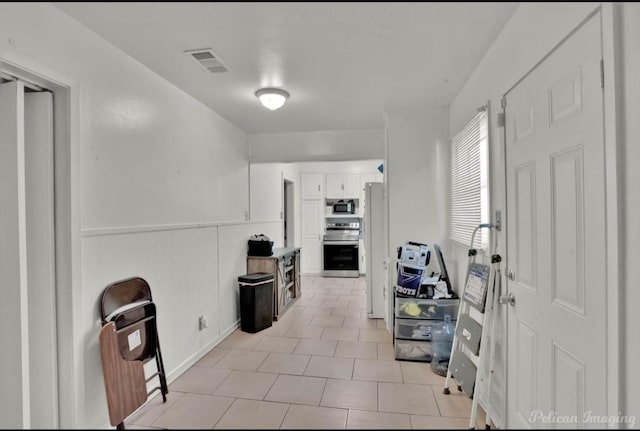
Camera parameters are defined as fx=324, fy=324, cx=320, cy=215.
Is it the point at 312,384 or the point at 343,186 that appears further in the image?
the point at 343,186

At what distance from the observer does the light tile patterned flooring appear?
24.7 inches

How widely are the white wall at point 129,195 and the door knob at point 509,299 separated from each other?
1662 mm

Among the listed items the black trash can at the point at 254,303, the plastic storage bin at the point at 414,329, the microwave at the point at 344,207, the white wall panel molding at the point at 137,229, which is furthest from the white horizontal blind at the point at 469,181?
the microwave at the point at 344,207

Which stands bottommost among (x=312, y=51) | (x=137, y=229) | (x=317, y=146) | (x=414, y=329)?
(x=414, y=329)

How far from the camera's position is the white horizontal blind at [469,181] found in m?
2.13

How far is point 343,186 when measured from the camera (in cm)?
708

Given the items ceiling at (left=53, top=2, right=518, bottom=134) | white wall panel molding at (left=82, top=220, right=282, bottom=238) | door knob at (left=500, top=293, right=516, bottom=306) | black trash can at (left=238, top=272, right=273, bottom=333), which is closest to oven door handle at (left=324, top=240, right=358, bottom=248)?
black trash can at (left=238, top=272, right=273, bottom=333)

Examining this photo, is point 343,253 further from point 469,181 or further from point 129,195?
point 129,195

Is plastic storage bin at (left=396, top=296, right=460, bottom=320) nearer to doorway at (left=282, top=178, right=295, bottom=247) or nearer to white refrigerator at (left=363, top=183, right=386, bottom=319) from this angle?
white refrigerator at (left=363, top=183, right=386, bottom=319)

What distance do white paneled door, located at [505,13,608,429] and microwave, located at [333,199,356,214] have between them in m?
5.89

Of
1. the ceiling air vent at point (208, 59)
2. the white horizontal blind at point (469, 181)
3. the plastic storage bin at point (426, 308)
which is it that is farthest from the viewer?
the plastic storage bin at point (426, 308)

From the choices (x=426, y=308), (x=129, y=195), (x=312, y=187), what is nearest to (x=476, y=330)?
(x=426, y=308)

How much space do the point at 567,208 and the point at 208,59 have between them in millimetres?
2100

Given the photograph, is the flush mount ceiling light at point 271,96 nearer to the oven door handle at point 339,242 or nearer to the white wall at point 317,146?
the white wall at point 317,146
